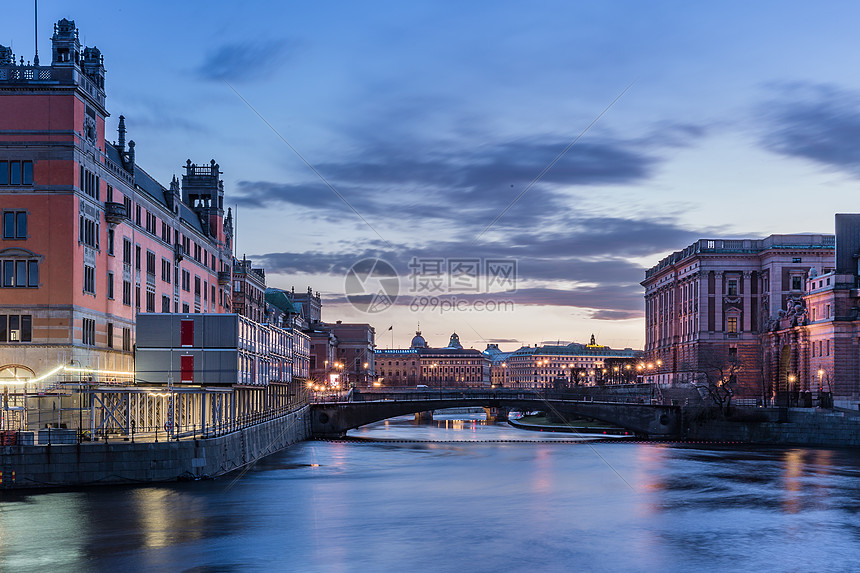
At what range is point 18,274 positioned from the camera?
268 ft

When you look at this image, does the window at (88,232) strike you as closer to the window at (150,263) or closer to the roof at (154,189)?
the roof at (154,189)

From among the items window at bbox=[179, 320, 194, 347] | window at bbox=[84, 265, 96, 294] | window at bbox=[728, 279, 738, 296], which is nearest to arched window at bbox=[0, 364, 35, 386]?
window at bbox=[84, 265, 96, 294]

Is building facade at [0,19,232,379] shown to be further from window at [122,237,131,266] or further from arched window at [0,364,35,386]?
window at [122,237,131,266]

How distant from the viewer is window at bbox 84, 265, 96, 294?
85.4m

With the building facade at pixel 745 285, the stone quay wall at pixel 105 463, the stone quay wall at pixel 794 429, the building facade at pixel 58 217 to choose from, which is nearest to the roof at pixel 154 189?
the building facade at pixel 58 217

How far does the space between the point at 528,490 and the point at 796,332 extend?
3584 inches

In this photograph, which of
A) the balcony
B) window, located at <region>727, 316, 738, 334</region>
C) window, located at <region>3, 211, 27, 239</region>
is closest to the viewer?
window, located at <region>3, 211, 27, 239</region>

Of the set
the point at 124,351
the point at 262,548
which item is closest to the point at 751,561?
the point at 262,548

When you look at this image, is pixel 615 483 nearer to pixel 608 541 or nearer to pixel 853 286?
pixel 608 541

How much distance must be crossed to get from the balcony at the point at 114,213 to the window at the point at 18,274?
31.9 feet

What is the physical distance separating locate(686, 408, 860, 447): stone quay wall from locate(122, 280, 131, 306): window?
70.2m

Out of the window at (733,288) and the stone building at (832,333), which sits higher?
the window at (733,288)

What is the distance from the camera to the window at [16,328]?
8094 cm

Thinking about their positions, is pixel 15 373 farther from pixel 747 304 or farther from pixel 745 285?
pixel 747 304
